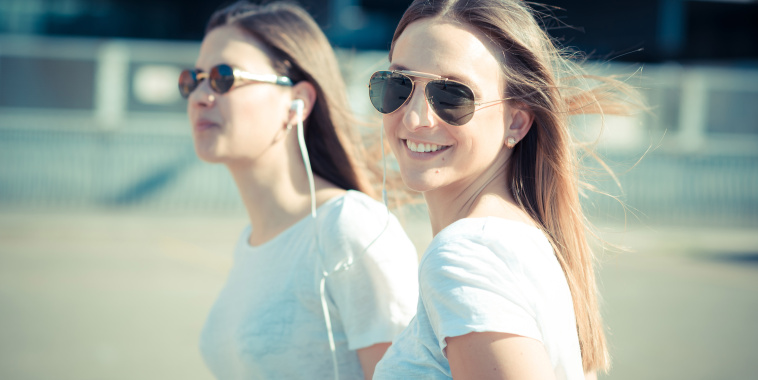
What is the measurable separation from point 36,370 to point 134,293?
2.31 metres

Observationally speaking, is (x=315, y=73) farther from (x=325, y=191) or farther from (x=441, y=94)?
(x=441, y=94)

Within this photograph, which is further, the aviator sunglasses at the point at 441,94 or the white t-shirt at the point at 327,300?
the white t-shirt at the point at 327,300

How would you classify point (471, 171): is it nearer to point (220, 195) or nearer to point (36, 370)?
point (36, 370)

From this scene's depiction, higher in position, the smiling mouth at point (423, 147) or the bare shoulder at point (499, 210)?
the smiling mouth at point (423, 147)

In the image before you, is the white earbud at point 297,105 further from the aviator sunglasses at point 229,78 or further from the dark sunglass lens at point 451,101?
the dark sunglass lens at point 451,101

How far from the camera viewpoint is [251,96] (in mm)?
2289

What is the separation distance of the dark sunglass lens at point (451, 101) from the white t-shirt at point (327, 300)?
46cm

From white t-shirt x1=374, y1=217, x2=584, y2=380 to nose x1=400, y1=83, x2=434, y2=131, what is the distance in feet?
0.87

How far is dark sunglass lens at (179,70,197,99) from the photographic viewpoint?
2404mm

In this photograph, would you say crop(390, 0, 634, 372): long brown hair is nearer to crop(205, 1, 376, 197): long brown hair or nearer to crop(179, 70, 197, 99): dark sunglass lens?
crop(205, 1, 376, 197): long brown hair

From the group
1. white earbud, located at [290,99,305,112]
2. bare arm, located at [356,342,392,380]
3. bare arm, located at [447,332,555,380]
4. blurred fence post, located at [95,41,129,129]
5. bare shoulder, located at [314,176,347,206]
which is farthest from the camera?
blurred fence post, located at [95,41,129,129]

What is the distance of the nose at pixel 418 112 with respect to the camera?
149 centimetres

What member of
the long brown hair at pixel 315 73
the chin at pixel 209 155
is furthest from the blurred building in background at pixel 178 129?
the chin at pixel 209 155

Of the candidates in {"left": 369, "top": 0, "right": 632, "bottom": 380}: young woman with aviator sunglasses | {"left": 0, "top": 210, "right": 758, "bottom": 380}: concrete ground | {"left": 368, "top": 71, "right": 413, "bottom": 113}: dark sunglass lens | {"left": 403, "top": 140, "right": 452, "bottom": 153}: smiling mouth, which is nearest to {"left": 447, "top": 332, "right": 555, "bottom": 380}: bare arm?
{"left": 369, "top": 0, "right": 632, "bottom": 380}: young woman with aviator sunglasses
